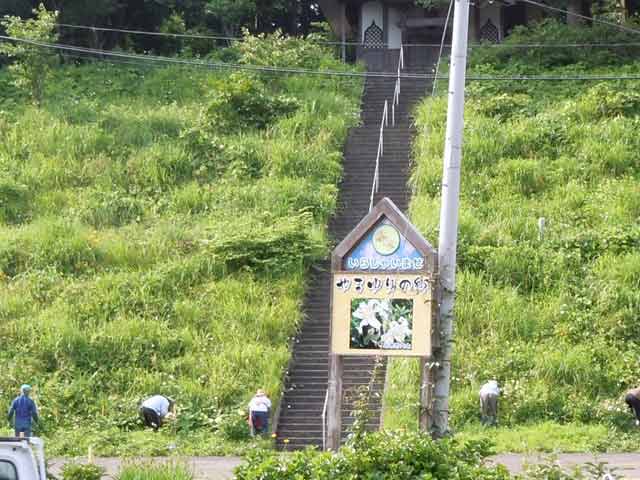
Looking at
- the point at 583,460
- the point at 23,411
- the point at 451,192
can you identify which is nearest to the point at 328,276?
the point at 23,411

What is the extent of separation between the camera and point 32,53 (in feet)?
119

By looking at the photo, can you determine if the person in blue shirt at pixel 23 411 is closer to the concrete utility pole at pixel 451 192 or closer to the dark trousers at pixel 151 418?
the dark trousers at pixel 151 418

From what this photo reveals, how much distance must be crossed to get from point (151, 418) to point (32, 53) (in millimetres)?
17192

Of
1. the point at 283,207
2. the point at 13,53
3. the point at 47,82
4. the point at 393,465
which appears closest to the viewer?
the point at 393,465

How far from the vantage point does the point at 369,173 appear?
32688 millimetres

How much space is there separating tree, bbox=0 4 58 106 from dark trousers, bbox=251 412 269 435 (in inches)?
701

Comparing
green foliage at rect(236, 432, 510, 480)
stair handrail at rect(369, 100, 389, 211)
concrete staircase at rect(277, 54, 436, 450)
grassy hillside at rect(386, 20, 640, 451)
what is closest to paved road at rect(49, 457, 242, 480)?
concrete staircase at rect(277, 54, 436, 450)

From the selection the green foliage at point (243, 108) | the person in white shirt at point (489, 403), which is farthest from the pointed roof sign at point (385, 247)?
the green foliage at point (243, 108)

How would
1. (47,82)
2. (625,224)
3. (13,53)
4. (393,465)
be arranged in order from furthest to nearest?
(47,82) < (13,53) < (625,224) < (393,465)

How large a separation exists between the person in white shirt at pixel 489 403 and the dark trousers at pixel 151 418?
216 inches

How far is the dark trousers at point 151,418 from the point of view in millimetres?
21906

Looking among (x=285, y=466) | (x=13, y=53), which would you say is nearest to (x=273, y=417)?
(x=285, y=466)

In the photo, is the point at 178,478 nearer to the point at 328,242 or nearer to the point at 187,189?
the point at 328,242

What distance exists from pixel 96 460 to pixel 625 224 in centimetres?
1304
